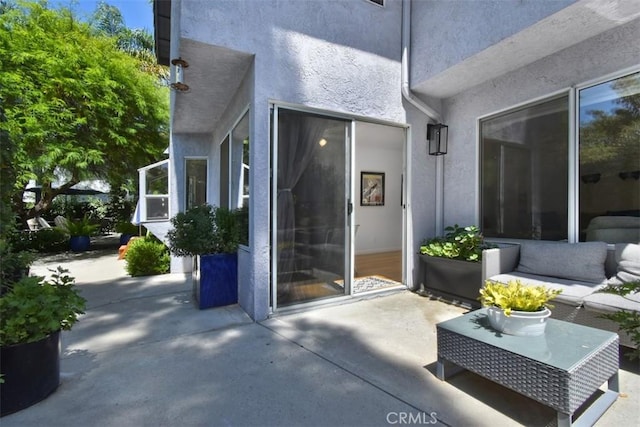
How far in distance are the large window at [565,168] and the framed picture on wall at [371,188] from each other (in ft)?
14.1

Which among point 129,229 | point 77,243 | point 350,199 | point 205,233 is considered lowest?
point 77,243

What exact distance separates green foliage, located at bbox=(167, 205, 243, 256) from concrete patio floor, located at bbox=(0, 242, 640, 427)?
33.1 inches

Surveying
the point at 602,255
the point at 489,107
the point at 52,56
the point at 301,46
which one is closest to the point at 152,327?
the point at 301,46

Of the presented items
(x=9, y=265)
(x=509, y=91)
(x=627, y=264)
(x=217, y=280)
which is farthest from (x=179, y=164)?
(x=627, y=264)

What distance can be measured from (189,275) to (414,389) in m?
5.62

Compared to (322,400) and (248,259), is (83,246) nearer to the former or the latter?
(248,259)

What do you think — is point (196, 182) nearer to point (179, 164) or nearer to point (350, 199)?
point (179, 164)

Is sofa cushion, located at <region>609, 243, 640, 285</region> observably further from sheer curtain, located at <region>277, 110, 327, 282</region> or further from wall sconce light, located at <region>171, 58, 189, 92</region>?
wall sconce light, located at <region>171, 58, 189, 92</region>

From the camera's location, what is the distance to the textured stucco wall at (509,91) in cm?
358

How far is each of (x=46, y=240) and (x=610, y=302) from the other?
13.4 m

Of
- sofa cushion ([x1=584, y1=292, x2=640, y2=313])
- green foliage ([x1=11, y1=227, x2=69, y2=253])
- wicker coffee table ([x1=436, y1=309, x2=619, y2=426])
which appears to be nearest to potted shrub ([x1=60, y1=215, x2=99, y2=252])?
green foliage ([x1=11, y1=227, x2=69, y2=253])

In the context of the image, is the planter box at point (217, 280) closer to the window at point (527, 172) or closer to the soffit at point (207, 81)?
the soffit at point (207, 81)

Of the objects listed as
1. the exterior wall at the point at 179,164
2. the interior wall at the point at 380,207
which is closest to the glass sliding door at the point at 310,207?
the exterior wall at the point at 179,164

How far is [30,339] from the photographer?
7.20 ft
